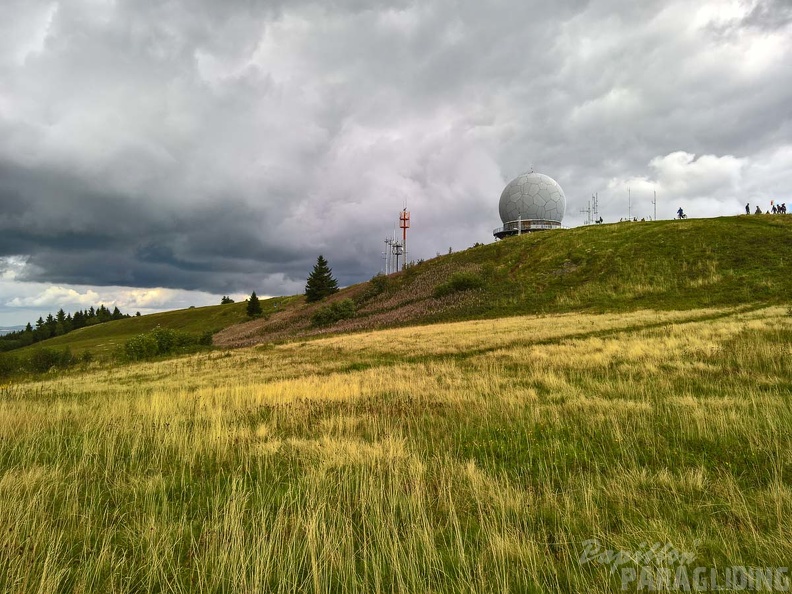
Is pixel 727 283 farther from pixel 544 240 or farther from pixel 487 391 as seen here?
pixel 487 391

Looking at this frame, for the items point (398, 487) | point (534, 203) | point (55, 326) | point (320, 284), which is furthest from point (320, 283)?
point (55, 326)

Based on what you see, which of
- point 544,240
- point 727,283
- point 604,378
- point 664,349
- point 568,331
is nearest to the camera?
point 604,378

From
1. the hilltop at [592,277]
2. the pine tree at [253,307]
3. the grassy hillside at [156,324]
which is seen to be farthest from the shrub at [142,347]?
the grassy hillside at [156,324]

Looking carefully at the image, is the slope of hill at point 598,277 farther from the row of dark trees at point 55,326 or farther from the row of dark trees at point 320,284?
the row of dark trees at point 55,326

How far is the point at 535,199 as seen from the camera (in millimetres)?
72812

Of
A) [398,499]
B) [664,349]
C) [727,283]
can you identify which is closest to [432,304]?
[727,283]

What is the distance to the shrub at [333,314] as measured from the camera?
159 feet

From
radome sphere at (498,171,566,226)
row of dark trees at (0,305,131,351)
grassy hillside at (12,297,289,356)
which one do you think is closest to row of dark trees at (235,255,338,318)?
grassy hillside at (12,297,289,356)

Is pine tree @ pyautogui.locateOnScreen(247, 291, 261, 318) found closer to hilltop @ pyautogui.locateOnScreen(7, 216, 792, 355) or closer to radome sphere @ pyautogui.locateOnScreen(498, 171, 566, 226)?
hilltop @ pyautogui.locateOnScreen(7, 216, 792, 355)

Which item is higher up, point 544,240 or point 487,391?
point 544,240

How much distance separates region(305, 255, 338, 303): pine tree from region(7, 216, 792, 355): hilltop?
44.4ft

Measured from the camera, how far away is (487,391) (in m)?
9.38

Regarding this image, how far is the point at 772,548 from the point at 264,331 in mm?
55462

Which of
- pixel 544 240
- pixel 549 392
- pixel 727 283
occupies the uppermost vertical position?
pixel 544 240
